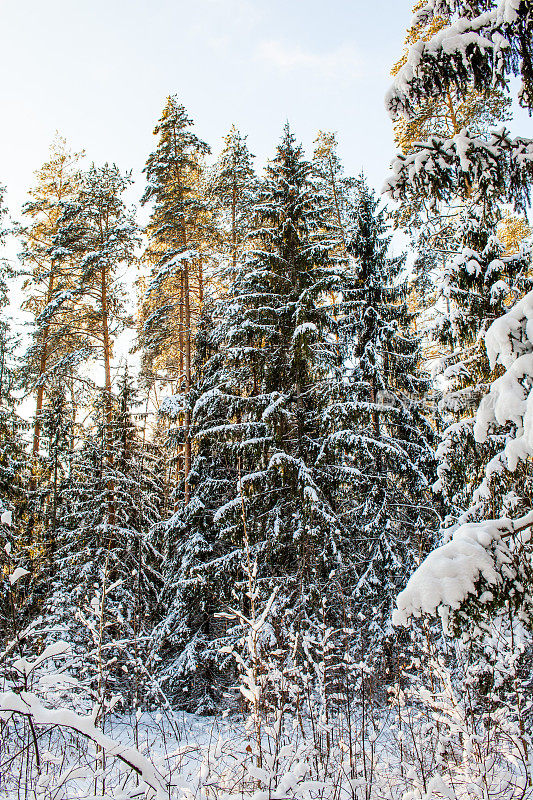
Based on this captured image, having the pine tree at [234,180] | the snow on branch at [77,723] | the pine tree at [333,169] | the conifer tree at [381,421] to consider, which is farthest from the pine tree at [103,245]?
the snow on branch at [77,723]

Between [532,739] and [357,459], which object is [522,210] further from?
[357,459]

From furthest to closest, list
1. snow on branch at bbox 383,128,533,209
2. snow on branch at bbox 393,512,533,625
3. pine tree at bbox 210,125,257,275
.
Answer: pine tree at bbox 210,125,257,275 < snow on branch at bbox 383,128,533,209 < snow on branch at bbox 393,512,533,625

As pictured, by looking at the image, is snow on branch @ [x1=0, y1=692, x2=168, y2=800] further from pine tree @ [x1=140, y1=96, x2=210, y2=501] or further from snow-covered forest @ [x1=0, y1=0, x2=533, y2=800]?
pine tree @ [x1=140, y1=96, x2=210, y2=501]

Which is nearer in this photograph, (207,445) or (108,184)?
(207,445)

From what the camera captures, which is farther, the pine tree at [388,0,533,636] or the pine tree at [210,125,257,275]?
the pine tree at [210,125,257,275]

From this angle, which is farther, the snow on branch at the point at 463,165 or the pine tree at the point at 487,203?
the snow on branch at the point at 463,165

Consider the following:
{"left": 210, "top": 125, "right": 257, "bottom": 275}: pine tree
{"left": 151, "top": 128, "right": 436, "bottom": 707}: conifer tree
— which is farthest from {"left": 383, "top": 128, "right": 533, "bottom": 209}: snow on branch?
{"left": 210, "top": 125, "right": 257, "bottom": 275}: pine tree

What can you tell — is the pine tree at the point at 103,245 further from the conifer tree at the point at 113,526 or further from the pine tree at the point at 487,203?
the pine tree at the point at 487,203

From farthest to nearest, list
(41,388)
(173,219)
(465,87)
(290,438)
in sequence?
(41,388), (173,219), (290,438), (465,87)

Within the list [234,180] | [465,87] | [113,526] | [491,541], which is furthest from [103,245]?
[491,541]

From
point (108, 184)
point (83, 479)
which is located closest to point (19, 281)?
point (108, 184)

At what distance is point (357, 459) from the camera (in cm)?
1104

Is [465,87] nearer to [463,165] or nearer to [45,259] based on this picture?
[463,165]

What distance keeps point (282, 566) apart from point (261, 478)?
1928 millimetres
